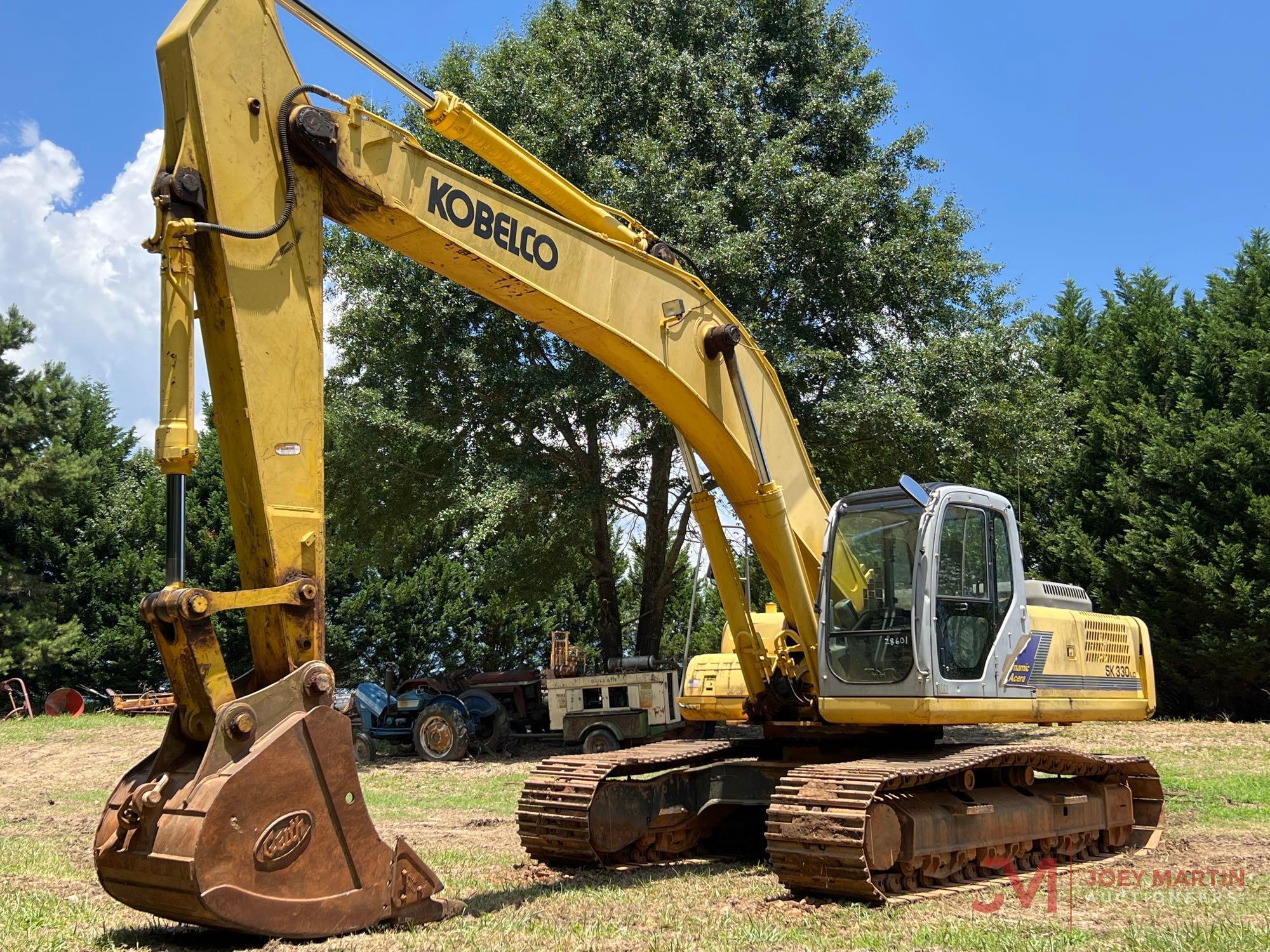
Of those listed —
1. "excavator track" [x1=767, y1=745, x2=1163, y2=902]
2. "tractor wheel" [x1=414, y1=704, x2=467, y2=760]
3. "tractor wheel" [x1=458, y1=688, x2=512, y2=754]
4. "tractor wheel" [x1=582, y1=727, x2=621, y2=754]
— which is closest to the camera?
"excavator track" [x1=767, y1=745, x2=1163, y2=902]

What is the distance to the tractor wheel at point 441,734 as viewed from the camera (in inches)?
748

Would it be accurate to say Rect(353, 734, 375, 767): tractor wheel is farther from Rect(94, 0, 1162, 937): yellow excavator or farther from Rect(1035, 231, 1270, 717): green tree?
Rect(1035, 231, 1270, 717): green tree

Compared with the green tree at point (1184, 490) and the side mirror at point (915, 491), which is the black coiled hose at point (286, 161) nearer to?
the side mirror at point (915, 491)

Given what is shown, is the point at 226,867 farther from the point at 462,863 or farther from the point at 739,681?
the point at 739,681

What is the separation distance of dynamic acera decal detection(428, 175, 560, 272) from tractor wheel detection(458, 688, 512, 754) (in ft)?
44.3

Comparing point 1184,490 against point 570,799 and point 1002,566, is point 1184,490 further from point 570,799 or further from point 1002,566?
point 570,799

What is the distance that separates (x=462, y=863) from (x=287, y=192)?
5.09 meters

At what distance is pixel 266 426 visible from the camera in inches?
230

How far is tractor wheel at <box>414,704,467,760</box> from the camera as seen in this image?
19000 mm

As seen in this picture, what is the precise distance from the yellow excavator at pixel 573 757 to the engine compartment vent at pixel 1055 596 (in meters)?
0.03

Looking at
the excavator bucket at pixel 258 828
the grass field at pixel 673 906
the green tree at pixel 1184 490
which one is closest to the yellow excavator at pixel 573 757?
the excavator bucket at pixel 258 828

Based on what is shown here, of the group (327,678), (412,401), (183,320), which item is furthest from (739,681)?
(412,401)

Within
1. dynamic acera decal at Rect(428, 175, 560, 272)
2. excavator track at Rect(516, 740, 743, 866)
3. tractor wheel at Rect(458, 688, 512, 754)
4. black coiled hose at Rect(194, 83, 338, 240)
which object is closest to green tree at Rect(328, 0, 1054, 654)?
tractor wheel at Rect(458, 688, 512, 754)

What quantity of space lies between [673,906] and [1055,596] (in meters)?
4.57
